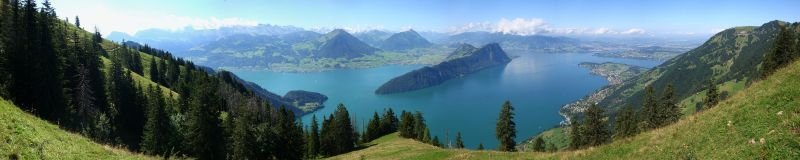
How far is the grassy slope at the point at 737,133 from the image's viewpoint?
17.5 meters

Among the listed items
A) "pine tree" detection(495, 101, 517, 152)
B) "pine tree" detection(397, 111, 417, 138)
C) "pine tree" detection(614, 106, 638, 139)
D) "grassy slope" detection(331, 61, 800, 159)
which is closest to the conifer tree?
"pine tree" detection(495, 101, 517, 152)

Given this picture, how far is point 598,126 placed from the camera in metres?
80.5

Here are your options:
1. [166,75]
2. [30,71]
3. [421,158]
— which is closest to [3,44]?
[30,71]

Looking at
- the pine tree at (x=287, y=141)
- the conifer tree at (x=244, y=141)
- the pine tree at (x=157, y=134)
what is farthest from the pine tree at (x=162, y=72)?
the conifer tree at (x=244, y=141)

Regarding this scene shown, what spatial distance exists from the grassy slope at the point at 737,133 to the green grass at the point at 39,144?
89.9 feet

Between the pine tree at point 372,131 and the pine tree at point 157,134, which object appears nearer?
the pine tree at point 157,134

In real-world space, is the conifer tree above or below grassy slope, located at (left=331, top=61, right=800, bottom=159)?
below

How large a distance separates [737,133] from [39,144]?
108ft

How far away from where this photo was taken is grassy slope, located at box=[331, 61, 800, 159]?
17547 millimetres

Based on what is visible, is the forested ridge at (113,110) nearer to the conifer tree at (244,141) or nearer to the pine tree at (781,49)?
the conifer tree at (244,141)

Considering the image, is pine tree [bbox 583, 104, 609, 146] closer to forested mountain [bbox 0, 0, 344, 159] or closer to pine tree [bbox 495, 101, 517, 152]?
pine tree [bbox 495, 101, 517, 152]

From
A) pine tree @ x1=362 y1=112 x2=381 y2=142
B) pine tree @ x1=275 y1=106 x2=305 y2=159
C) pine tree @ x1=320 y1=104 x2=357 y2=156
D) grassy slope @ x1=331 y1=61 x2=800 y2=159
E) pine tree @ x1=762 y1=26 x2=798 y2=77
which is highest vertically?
pine tree @ x1=762 y1=26 x2=798 y2=77

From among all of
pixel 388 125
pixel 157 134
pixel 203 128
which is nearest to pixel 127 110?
pixel 157 134

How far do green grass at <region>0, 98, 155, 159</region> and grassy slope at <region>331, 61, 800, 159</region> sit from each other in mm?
27408
